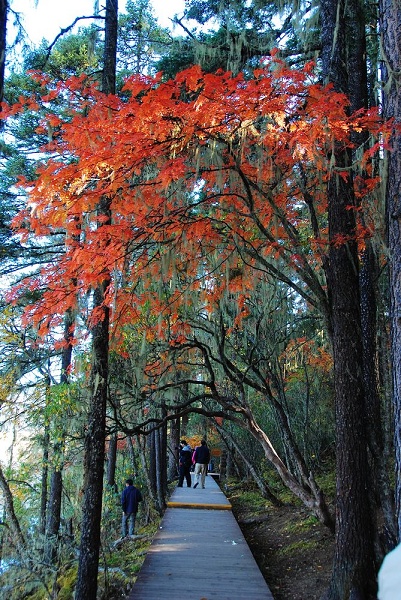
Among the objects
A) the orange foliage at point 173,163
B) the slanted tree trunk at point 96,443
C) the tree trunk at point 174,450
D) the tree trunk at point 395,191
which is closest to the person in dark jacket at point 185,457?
the tree trunk at point 174,450

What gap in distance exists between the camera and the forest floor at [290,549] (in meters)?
5.77

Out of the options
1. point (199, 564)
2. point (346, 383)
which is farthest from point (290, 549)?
point (346, 383)

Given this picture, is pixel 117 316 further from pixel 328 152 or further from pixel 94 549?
pixel 328 152

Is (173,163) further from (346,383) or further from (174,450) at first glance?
(174,450)

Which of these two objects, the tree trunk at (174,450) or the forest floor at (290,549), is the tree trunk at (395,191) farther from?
the tree trunk at (174,450)

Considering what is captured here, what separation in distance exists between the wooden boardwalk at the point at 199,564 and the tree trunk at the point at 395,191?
9.68ft

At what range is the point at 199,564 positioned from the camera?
6305 millimetres

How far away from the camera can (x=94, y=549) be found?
5844 millimetres

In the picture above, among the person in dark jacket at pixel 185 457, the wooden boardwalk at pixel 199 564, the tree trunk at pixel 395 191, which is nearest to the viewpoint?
the tree trunk at pixel 395 191

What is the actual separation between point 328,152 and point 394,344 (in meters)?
3.39

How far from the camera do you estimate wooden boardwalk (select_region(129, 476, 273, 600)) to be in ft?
17.1

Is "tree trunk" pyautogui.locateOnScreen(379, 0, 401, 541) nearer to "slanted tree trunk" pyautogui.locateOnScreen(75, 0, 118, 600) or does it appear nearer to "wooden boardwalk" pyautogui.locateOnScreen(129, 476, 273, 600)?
"wooden boardwalk" pyautogui.locateOnScreen(129, 476, 273, 600)

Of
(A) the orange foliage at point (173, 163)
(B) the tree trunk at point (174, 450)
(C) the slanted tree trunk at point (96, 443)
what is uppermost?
(A) the orange foliage at point (173, 163)

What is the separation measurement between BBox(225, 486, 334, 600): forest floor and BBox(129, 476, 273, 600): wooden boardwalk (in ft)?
1.40
